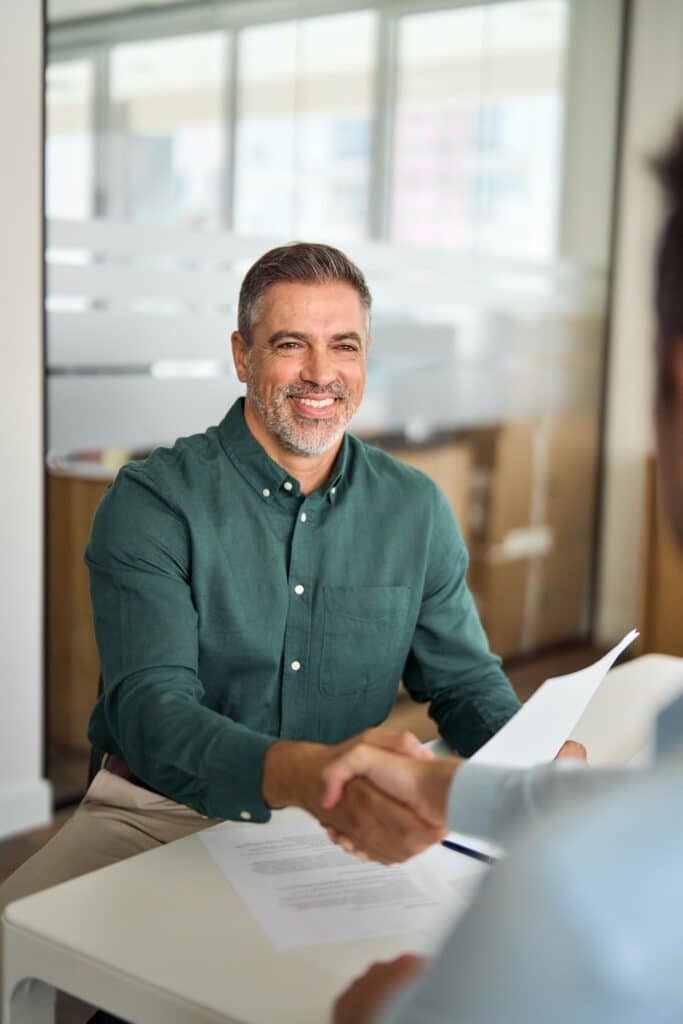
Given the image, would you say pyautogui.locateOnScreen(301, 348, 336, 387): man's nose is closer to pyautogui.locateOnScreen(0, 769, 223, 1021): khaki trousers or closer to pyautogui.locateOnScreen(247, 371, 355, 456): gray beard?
pyautogui.locateOnScreen(247, 371, 355, 456): gray beard

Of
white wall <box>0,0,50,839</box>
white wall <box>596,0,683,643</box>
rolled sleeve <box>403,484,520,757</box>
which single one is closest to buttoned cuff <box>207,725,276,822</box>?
rolled sleeve <box>403,484,520,757</box>

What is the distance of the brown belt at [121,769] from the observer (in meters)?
1.71

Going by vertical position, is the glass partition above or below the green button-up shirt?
above

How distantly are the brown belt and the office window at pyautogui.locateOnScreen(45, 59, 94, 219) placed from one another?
5.69ft

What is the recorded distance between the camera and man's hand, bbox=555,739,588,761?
1.50 metres

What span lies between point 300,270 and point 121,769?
2.52 feet

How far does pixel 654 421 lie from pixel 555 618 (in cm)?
427

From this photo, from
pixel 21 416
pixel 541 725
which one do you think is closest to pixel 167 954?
pixel 541 725

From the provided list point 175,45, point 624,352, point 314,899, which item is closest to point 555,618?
point 624,352

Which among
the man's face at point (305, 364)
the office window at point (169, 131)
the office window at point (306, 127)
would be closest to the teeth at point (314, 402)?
the man's face at point (305, 364)

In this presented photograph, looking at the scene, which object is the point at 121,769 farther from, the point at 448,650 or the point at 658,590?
the point at 658,590

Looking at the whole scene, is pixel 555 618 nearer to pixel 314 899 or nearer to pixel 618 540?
pixel 618 540

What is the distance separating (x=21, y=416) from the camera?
300 cm

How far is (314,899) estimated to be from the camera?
1.19 m
